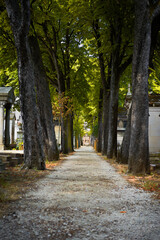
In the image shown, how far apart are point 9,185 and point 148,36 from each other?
21.4ft

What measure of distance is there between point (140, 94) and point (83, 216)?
19.0 ft

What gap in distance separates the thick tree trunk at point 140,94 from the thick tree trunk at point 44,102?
537 centimetres

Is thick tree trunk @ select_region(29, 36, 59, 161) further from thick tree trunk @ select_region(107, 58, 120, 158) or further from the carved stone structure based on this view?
thick tree trunk @ select_region(107, 58, 120, 158)

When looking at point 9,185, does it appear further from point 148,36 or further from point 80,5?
point 80,5

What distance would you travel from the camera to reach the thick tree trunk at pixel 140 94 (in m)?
8.77

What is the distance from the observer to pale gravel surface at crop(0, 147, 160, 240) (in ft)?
10.5

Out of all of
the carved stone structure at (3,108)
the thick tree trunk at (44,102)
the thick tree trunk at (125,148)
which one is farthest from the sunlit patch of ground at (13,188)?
the carved stone structure at (3,108)

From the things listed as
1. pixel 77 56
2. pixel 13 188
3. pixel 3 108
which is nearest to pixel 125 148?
pixel 13 188

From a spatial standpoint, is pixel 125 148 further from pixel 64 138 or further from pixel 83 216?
pixel 64 138

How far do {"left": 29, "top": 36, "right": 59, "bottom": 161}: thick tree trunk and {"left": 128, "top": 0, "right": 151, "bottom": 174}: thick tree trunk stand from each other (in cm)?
537

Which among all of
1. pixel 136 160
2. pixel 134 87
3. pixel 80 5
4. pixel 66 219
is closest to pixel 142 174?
pixel 136 160

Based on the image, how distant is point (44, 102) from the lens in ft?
44.5

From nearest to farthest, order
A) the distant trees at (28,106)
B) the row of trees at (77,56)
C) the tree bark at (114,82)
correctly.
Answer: the row of trees at (77,56)
the distant trees at (28,106)
the tree bark at (114,82)

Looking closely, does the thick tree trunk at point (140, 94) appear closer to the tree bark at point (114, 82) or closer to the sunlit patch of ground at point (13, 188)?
the sunlit patch of ground at point (13, 188)
